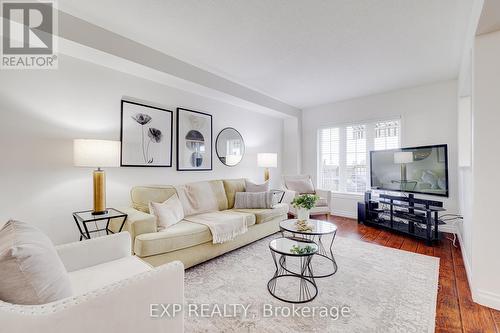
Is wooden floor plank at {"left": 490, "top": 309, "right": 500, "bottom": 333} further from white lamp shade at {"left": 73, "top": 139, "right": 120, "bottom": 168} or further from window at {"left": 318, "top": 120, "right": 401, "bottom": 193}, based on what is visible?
white lamp shade at {"left": 73, "top": 139, "right": 120, "bottom": 168}

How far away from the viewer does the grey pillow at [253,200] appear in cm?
357

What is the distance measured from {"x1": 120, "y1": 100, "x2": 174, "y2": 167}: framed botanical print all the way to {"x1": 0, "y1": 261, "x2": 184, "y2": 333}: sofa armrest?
7.13 feet

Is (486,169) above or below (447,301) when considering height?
above

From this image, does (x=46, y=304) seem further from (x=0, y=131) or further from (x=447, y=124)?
(x=447, y=124)

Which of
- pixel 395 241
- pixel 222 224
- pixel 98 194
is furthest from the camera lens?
pixel 395 241

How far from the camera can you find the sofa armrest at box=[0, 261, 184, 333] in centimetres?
81

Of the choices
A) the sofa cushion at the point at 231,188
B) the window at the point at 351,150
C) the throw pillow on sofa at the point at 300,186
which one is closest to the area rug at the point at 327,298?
the sofa cushion at the point at 231,188

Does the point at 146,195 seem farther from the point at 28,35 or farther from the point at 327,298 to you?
the point at 327,298

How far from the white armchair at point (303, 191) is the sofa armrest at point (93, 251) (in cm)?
296

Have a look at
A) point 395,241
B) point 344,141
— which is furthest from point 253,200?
point 344,141

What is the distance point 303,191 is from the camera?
14.8 feet

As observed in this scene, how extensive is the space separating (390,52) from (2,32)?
409 centimetres

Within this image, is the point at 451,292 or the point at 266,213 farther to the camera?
the point at 266,213

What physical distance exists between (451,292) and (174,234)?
2.63 meters
